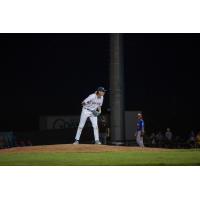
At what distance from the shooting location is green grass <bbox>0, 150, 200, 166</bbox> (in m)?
12.6

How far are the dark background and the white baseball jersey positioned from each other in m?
0.26

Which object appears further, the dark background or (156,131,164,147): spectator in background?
the dark background

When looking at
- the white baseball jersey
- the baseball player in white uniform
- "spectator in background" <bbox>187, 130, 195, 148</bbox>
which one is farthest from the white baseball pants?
"spectator in background" <bbox>187, 130, 195, 148</bbox>

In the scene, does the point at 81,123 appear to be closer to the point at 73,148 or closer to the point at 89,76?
the point at 73,148

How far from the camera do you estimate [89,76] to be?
1730 centimetres

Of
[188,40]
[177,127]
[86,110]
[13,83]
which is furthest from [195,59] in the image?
[13,83]

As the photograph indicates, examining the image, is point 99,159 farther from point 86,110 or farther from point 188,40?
point 188,40

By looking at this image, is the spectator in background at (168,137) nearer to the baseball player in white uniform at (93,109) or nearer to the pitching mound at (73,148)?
the pitching mound at (73,148)

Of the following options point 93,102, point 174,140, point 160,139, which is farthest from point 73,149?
point 174,140

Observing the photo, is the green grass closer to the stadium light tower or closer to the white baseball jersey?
the stadium light tower

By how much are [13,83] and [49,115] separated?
1.66 metres

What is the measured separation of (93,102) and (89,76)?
3.24m

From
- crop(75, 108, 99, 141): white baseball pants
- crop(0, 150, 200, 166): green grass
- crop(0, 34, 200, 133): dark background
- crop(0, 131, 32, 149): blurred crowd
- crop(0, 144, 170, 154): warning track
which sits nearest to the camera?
crop(0, 150, 200, 166): green grass

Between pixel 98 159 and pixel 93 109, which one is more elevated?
pixel 93 109
